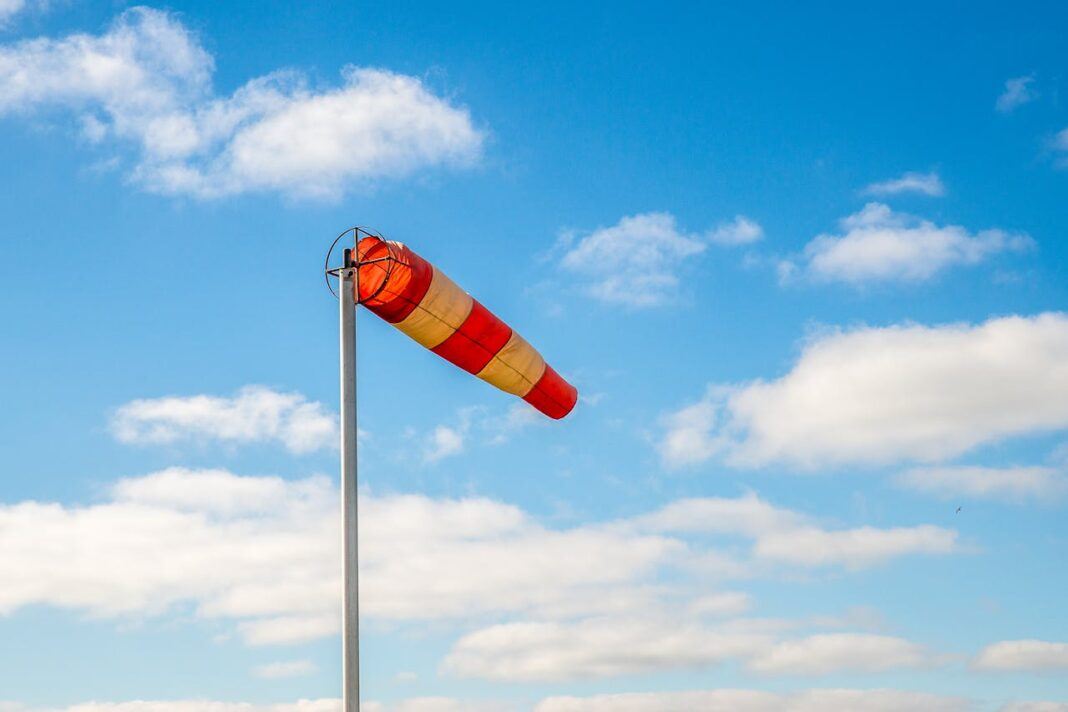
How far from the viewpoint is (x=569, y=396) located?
854 inches

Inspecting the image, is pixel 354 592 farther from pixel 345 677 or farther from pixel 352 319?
pixel 352 319

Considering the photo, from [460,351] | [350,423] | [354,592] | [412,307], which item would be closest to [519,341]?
[460,351]

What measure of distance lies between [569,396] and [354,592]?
6.37 meters

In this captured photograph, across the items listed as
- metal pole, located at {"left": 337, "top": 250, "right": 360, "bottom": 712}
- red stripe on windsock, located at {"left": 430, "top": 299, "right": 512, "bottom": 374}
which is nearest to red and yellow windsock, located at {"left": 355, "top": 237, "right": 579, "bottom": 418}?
red stripe on windsock, located at {"left": 430, "top": 299, "right": 512, "bottom": 374}

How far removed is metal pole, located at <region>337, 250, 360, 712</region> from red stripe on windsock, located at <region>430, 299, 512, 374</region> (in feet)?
6.86

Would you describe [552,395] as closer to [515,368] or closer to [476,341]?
[515,368]

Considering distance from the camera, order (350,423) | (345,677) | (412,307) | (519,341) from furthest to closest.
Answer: (519,341) → (412,307) → (350,423) → (345,677)

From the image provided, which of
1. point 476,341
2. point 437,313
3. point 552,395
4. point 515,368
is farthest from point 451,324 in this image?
point 552,395

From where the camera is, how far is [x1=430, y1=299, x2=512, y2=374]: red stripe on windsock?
63.8ft

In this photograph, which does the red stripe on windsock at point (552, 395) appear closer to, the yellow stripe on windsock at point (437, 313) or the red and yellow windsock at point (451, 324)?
the red and yellow windsock at point (451, 324)

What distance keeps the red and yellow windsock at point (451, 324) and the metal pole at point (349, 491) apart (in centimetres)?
32

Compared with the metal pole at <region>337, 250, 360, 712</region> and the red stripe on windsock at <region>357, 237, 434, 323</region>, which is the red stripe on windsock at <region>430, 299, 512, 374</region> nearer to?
the red stripe on windsock at <region>357, 237, 434, 323</region>

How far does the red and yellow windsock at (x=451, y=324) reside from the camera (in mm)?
18125

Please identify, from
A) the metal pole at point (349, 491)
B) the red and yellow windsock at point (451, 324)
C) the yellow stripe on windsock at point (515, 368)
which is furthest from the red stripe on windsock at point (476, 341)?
the metal pole at point (349, 491)
